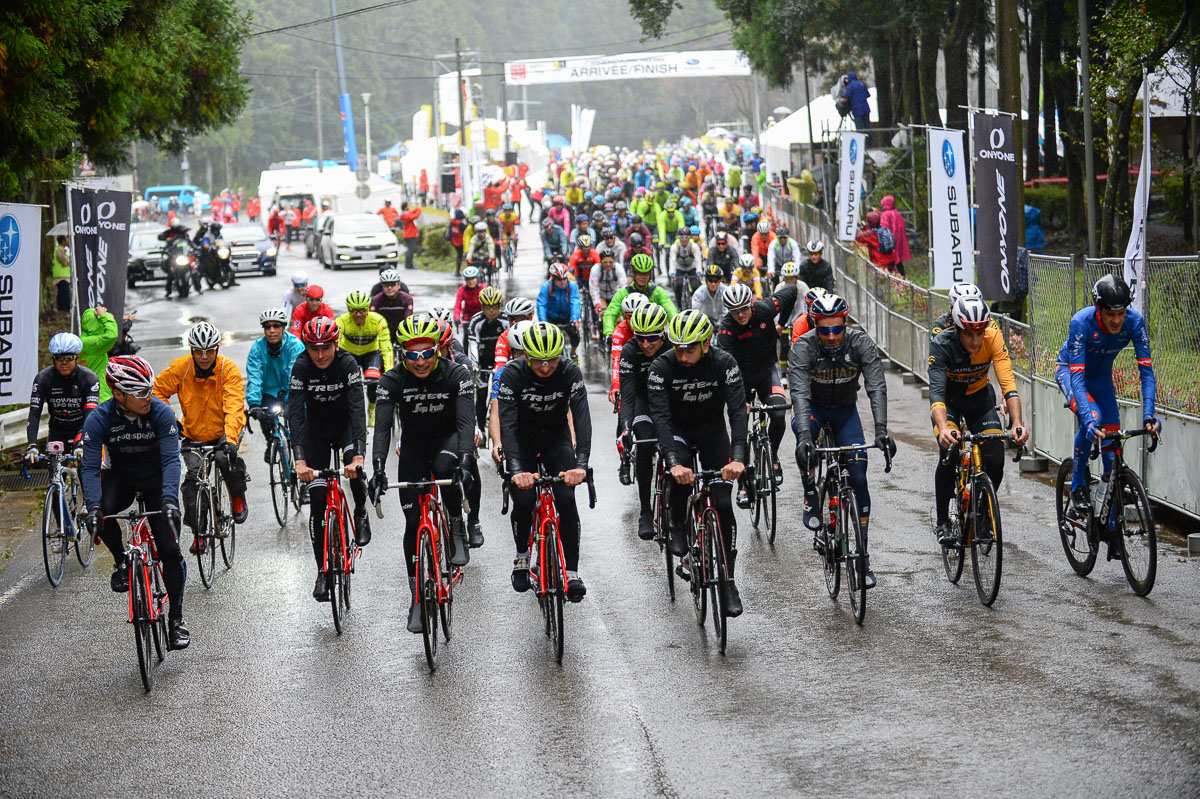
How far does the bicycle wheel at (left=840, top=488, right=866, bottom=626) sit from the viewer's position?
29.3 ft

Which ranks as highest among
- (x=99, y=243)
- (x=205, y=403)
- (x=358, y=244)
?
(x=358, y=244)

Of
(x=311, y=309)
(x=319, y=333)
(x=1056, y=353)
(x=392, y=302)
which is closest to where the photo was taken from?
(x=319, y=333)

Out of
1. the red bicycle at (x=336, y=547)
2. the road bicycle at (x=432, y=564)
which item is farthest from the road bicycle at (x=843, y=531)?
the red bicycle at (x=336, y=547)

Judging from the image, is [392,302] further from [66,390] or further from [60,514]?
[60,514]

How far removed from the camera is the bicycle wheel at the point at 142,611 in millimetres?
8336

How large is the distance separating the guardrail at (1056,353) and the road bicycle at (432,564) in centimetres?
578

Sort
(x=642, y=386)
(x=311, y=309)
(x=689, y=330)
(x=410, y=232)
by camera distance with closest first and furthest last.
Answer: (x=689, y=330) → (x=642, y=386) → (x=311, y=309) → (x=410, y=232)

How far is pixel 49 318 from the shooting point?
31.0m

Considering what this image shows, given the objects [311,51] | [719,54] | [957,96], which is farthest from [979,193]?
[311,51]

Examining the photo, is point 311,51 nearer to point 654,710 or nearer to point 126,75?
point 126,75

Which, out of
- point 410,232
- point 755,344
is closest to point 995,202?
point 755,344

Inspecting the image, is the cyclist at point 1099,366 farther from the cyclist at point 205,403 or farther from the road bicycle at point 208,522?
the road bicycle at point 208,522

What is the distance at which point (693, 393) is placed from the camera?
9.37 meters

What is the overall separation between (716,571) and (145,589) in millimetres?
3290
